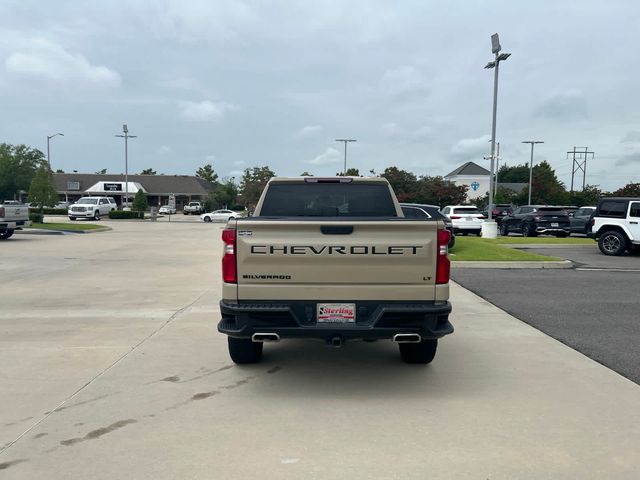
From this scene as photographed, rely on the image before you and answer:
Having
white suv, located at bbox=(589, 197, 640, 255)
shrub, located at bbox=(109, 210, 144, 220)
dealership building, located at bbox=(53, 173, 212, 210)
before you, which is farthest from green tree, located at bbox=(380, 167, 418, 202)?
white suv, located at bbox=(589, 197, 640, 255)

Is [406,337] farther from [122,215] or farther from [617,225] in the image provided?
[122,215]

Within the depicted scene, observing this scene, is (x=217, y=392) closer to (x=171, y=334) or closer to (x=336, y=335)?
(x=336, y=335)

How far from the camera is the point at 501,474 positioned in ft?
11.5

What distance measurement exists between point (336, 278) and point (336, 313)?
32cm

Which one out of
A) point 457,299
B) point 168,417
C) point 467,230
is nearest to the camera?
point 168,417

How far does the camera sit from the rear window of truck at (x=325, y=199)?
6418 millimetres

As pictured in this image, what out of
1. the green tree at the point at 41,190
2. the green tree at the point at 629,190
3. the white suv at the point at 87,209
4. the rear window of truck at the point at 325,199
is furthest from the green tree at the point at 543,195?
the rear window of truck at the point at 325,199

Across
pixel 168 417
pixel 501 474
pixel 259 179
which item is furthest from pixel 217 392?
pixel 259 179

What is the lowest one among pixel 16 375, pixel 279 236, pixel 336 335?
pixel 16 375

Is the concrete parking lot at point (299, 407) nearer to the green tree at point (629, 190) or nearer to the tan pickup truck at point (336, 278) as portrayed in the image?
the tan pickup truck at point (336, 278)

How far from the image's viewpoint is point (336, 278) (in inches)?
187

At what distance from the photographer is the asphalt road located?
6641 mm

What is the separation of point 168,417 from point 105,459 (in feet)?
2.48

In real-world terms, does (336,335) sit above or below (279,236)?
below
